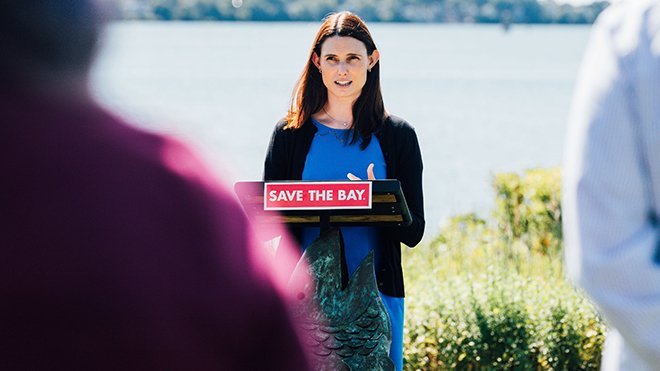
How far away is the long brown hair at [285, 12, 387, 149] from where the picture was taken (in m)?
4.25

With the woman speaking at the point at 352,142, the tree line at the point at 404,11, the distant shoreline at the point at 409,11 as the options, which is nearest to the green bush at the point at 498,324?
the woman speaking at the point at 352,142

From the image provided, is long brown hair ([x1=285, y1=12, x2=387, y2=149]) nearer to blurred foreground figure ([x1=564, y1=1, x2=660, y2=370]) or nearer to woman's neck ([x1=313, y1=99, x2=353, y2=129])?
woman's neck ([x1=313, y1=99, x2=353, y2=129])

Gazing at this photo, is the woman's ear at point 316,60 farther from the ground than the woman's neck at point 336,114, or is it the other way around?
the woman's ear at point 316,60

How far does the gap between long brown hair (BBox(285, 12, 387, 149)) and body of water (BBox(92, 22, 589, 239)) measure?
26.7 inches

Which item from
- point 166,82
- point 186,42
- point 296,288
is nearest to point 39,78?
point 296,288

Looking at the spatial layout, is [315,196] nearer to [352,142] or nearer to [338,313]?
[338,313]

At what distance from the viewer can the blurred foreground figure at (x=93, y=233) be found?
114 centimetres

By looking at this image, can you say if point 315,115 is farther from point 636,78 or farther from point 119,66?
point 119,66

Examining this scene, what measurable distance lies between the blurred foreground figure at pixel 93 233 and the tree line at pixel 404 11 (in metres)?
53.9

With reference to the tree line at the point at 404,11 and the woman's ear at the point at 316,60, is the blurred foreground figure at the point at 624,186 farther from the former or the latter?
the tree line at the point at 404,11

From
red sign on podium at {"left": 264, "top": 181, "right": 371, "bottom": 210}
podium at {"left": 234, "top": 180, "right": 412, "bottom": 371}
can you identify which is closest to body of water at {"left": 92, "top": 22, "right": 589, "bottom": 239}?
red sign on podium at {"left": 264, "top": 181, "right": 371, "bottom": 210}

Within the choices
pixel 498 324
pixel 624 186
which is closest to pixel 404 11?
pixel 498 324

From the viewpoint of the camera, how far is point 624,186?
1.65 m

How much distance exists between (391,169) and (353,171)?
142 millimetres
